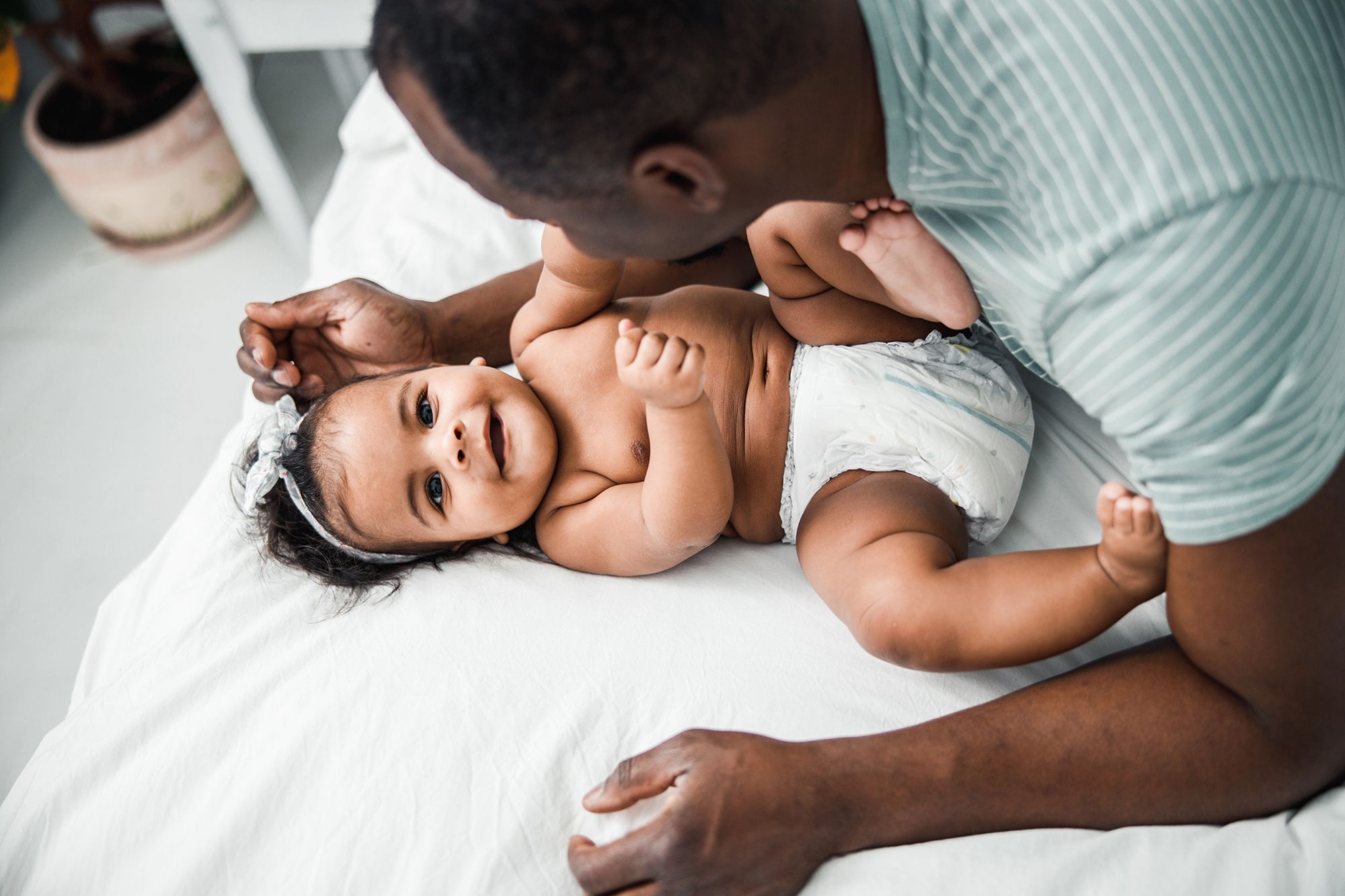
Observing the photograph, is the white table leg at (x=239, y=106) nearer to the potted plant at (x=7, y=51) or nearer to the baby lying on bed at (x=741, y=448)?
the potted plant at (x=7, y=51)

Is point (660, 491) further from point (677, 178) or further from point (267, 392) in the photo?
point (267, 392)

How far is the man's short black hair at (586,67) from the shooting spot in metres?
0.57

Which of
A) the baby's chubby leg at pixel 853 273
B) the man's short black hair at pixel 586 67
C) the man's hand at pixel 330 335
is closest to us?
the man's short black hair at pixel 586 67

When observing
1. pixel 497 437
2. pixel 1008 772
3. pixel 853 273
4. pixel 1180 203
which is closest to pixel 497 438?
pixel 497 437

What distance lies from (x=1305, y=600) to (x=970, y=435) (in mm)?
417

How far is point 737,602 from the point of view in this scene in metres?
1.05

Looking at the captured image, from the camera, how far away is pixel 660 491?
101 centimetres

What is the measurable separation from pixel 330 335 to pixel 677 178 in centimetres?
81

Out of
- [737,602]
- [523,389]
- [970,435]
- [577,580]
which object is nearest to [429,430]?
[523,389]

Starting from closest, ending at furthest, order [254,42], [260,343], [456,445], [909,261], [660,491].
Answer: [909,261]
[660,491]
[456,445]
[260,343]
[254,42]

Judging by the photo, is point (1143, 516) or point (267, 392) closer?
point (1143, 516)

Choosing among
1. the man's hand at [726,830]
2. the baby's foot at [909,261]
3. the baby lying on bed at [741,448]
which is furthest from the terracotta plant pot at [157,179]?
the man's hand at [726,830]

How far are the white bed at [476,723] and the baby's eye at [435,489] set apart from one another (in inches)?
3.8

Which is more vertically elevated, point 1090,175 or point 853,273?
point 1090,175
